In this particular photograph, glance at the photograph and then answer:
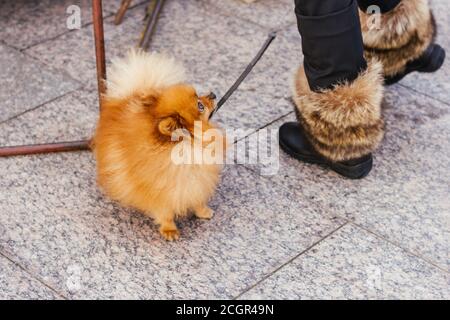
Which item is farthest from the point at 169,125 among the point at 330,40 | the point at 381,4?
the point at 381,4

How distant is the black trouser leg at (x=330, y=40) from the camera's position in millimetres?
2727

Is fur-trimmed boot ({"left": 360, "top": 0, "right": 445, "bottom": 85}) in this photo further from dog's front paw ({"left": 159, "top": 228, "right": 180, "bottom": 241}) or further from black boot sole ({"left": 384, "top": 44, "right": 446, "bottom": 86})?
dog's front paw ({"left": 159, "top": 228, "right": 180, "bottom": 241})

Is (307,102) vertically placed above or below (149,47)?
above

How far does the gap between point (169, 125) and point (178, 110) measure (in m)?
0.06

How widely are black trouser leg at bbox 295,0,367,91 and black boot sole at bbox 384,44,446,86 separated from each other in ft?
2.19

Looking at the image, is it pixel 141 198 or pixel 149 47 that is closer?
pixel 141 198

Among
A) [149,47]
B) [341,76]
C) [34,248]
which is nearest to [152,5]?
[149,47]

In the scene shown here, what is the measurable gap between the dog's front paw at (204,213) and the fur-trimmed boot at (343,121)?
58cm

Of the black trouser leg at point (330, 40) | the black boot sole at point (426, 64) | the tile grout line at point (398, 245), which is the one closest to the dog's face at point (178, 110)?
the black trouser leg at point (330, 40)

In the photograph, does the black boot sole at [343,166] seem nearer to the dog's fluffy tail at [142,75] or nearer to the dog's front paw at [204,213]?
the dog's front paw at [204,213]

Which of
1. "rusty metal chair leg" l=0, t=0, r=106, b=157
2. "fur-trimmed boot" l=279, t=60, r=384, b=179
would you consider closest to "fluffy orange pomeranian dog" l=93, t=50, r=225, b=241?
"rusty metal chair leg" l=0, t=0, r=106, b=157

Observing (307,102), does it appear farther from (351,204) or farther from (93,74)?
(93,74)

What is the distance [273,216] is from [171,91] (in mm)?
713

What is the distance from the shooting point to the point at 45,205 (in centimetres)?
292
